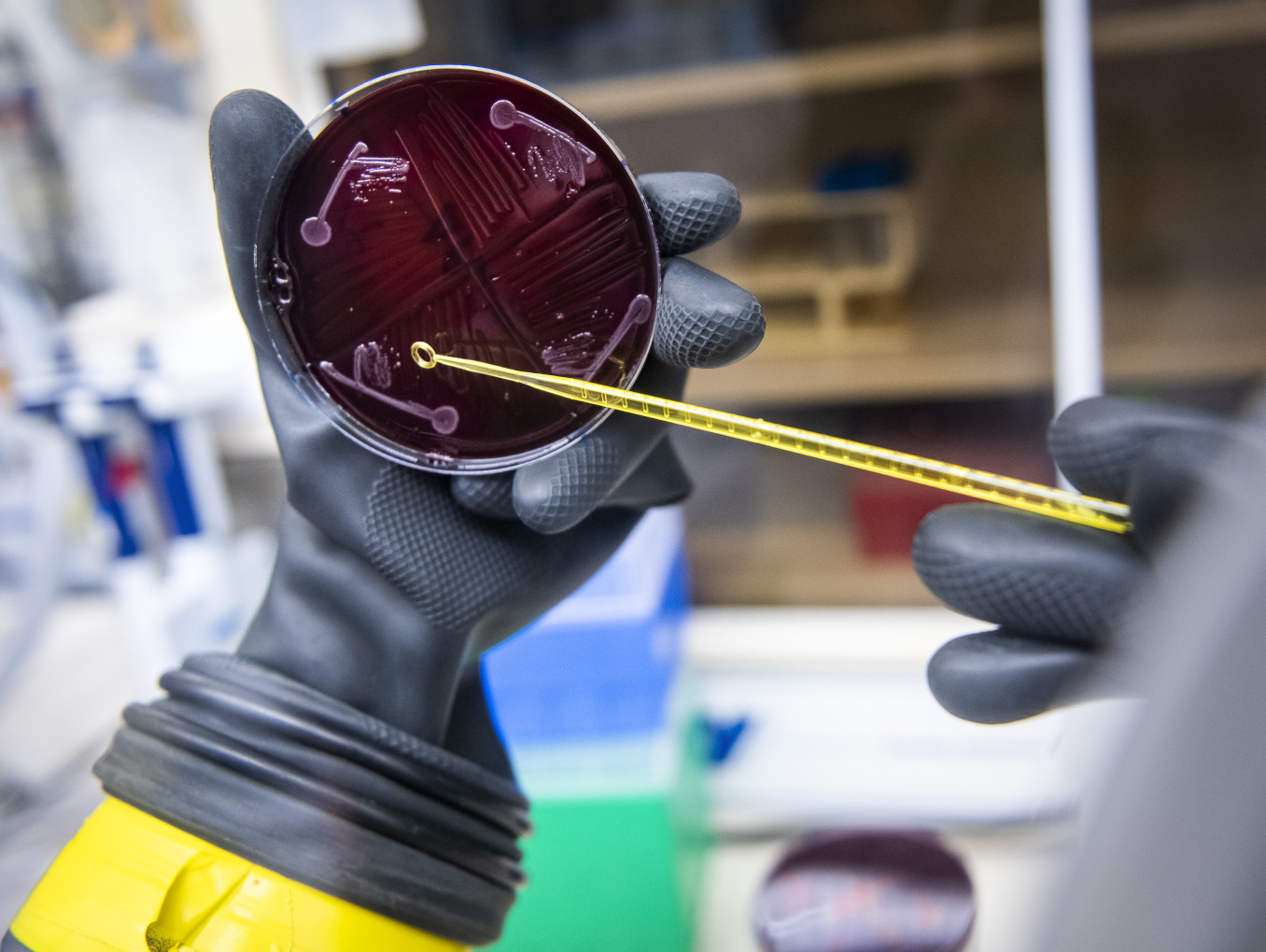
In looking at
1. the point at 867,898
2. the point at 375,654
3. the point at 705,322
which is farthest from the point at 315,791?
the point at 867,898

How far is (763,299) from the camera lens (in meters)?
1.70

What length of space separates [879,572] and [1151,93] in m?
0.99

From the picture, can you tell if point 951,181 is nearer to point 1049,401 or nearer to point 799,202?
point 799,202

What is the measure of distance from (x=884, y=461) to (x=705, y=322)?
0.40ft

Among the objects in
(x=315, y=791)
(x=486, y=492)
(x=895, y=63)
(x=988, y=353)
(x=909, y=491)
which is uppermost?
(x=895, y=63)

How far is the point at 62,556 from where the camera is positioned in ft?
5.28

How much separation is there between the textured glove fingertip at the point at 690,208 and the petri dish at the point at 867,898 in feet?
1.97

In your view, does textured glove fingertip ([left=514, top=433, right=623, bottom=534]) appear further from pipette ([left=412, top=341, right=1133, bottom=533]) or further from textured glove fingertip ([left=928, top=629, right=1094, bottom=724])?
textured glove fingertip ([left=928, top=629, right=1094, bottom=724])

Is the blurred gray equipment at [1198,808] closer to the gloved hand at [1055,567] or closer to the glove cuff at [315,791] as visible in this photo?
the gloved hand at [1055,567]

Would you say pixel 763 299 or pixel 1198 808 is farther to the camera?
pixel 763 299

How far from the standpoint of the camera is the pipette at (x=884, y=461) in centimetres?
47

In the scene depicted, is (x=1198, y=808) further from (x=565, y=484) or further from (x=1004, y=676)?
(x=565, y=484)

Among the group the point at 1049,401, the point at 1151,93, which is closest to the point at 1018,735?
the point at 1049,401

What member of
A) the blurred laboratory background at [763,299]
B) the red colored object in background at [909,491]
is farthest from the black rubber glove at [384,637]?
the red colored object in background at [909,491]
